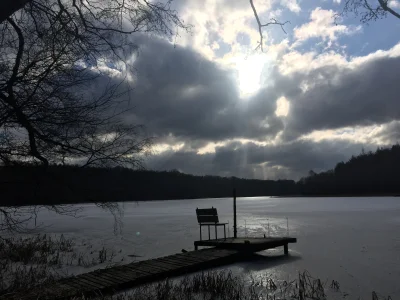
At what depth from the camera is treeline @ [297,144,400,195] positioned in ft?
266

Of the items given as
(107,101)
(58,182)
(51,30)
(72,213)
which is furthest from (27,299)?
(51,30)

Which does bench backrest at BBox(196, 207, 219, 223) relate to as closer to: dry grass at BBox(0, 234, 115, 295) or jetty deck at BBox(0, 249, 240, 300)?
jetty deck at BBox(0, 249, 240, 300)

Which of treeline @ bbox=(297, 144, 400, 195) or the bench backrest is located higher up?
treeline @ bbox=(297, 144, 400, 195)

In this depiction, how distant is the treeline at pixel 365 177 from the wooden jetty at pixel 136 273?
258ft

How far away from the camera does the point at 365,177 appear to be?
85562mm

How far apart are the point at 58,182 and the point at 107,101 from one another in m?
1.02

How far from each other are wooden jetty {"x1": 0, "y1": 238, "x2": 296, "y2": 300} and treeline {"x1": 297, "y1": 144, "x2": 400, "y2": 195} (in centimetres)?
7864

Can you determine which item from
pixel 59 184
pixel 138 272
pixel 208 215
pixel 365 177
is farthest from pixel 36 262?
pixel 365 177

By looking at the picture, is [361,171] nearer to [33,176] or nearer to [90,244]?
[90,244]

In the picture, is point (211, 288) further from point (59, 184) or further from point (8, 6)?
point (8, 6)

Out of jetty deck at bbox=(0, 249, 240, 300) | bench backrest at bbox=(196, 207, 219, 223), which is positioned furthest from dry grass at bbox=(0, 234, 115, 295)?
bench backrest at bbox=(196, 207, 219, 223)

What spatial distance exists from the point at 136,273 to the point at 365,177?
8867cm

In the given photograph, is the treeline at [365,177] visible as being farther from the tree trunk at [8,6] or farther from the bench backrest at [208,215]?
the tree trunk at [8,6]

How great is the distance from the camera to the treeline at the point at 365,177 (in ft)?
266
